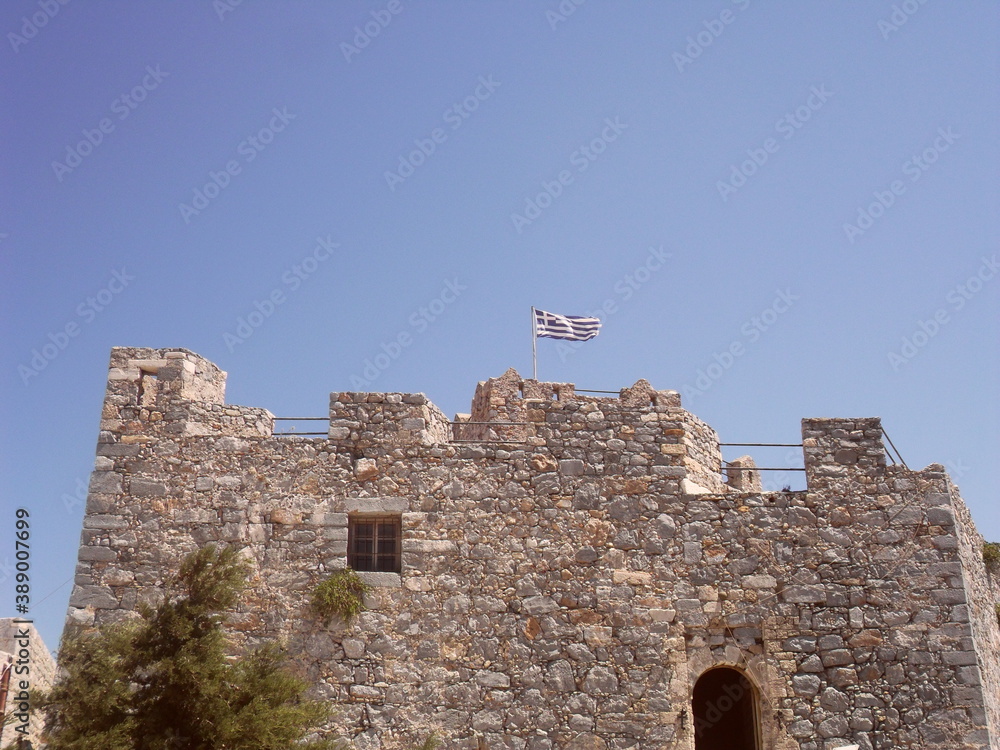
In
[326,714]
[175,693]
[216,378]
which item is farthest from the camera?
[216,378]

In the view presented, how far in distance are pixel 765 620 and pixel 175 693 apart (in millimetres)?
7656

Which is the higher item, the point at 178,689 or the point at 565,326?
the point at 565,326

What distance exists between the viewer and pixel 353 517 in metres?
14.2

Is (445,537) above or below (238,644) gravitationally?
above

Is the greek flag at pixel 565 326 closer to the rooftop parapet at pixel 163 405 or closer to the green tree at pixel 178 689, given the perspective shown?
the rooftop parapet at pixel 163 405

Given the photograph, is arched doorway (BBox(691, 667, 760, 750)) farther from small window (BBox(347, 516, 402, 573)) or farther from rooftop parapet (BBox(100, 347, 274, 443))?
rooftop parapet (BBox(100, 347, 274, 443))

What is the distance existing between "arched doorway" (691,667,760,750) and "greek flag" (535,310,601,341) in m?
6.56

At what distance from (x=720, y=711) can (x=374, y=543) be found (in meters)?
7.18

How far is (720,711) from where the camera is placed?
1727 cm

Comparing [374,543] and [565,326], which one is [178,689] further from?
[565,326]

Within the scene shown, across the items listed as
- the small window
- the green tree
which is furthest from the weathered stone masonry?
the green tree

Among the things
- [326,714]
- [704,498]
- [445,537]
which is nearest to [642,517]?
[704,498]

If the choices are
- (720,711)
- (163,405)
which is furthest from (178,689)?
(720,711)

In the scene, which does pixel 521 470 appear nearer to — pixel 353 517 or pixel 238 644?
pixel 353 517
